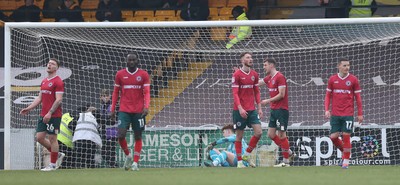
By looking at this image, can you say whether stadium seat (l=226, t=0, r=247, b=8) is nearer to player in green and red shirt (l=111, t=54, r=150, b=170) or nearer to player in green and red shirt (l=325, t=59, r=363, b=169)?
player in green and red shirt (l=325, t=59, r=363, b=169)

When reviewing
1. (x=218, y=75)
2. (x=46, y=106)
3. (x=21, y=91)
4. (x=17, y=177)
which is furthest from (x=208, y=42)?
(x=17, y=177)

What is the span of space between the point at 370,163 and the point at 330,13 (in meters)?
4.56

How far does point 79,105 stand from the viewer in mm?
22000

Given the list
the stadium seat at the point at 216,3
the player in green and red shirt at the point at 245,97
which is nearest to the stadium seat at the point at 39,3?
the stadium seat at the point at 216,3

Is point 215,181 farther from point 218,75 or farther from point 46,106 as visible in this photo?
point 218,75

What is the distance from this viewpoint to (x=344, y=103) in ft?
56.0

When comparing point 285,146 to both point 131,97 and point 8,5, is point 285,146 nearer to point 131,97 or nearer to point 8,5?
point 131,97

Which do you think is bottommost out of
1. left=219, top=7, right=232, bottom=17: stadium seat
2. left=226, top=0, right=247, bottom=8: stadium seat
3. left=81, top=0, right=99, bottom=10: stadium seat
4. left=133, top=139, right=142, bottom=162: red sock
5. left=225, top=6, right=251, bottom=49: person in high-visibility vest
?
left=133, top=139, right=142, bottom=162: red sock

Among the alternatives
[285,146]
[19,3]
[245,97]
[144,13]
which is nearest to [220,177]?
[245,97]

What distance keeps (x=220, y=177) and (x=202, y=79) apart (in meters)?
8.54

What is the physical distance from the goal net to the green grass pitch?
438 centimetres

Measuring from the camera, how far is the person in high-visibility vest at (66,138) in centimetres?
2081

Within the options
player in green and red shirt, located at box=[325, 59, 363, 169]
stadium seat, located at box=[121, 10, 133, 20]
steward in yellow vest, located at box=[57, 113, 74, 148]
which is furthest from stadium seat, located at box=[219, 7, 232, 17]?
player in green and red shirt, located at box=[325, 59, 363, 169]

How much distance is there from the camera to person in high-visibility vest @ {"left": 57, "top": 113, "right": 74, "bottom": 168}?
68.3 feet
